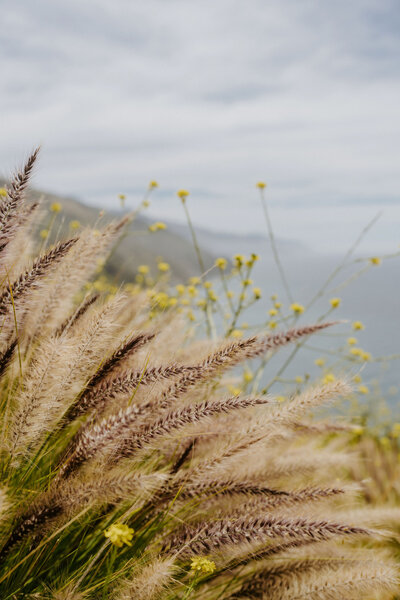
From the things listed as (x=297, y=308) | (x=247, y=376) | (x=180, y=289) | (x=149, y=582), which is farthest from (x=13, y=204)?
(x=180, y=289)

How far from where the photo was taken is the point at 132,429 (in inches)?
35.2

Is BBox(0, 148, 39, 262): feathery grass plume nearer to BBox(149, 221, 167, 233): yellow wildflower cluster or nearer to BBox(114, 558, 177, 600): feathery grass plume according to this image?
A: BBox(114, 558, 177, 600): feathery grass plume

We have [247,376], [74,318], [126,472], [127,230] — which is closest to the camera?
[126,472]

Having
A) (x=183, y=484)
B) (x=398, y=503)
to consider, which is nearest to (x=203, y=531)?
(x=183, y=484)

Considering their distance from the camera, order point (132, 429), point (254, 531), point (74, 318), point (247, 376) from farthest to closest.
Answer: point (247, 376), point (74, 318), point (254, 531), point (132, 429)

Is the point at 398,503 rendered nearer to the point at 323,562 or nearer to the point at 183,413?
the point at 323,562

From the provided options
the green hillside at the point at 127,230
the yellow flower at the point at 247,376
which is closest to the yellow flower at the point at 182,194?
the green hillside at the point at 127,230

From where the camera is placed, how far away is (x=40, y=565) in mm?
1044

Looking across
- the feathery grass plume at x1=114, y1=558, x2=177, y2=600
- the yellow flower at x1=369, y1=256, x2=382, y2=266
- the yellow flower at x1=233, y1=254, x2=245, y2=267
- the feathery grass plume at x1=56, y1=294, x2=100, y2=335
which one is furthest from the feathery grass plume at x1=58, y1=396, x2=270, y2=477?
the yellow flower at x1=369, y1=256, x2=382, y2=266

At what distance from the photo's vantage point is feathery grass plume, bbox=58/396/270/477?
87 cm

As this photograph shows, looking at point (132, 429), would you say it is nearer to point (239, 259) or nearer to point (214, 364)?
point (214, 364)

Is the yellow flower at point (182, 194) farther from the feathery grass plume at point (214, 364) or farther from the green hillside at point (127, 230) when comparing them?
the feathery grass plume at point (214, 364)

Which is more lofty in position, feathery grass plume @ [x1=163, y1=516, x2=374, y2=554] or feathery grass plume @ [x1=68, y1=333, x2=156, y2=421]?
feathery grass plume @ [x1=68, y1=333, x2=156, y2=421]

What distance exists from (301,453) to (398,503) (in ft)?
4.86
